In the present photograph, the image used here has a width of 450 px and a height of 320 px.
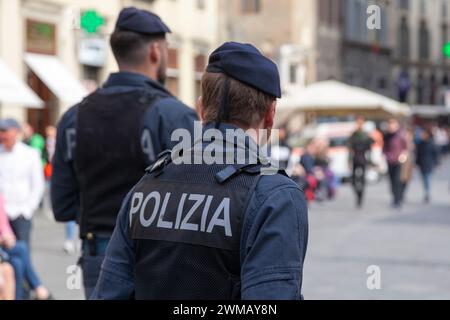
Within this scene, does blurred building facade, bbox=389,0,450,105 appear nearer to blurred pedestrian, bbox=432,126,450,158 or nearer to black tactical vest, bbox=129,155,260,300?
blurred pedestrian, bbox=432,126,450,158

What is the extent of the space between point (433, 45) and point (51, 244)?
6594cm

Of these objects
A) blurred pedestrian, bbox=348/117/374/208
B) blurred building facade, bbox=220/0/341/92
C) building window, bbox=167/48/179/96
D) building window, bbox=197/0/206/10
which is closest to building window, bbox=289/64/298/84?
blurred building facade, bbox=220/0/341/92

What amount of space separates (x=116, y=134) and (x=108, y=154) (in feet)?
0.29

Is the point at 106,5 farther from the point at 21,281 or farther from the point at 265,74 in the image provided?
the point at 265,74

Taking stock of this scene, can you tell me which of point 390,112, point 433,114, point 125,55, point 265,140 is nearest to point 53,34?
point 390,112

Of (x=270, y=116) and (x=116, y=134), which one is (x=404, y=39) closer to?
(x=116, y=134)

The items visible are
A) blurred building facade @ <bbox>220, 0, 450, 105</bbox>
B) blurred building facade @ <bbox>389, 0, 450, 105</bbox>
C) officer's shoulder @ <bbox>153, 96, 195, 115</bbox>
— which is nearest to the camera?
officer's shoulder @ <bbox>153, 96, 195, 115</bbox>

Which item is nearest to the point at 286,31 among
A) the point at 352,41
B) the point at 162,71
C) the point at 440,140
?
the point at 352,41

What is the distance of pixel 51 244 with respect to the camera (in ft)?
47.7

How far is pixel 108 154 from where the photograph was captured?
4.62 metres

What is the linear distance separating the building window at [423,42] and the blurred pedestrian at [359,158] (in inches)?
2110

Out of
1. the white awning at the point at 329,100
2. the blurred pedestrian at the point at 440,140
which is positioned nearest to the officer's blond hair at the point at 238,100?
the white awning at the point at 329,100

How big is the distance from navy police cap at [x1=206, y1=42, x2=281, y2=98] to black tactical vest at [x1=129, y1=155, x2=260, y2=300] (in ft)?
0.81

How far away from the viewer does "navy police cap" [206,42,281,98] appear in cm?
305
